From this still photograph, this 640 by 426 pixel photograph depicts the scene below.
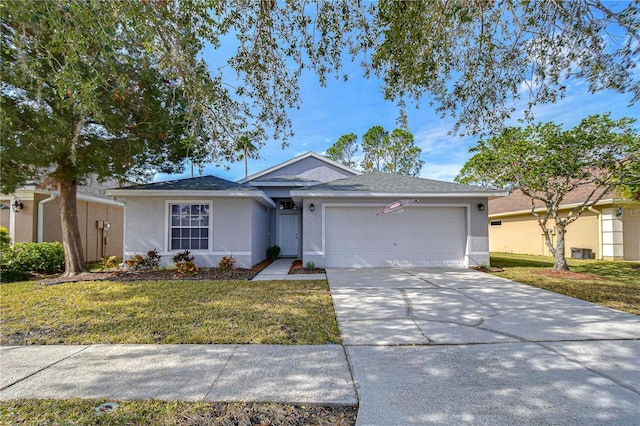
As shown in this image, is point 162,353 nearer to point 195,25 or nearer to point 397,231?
point 195,25

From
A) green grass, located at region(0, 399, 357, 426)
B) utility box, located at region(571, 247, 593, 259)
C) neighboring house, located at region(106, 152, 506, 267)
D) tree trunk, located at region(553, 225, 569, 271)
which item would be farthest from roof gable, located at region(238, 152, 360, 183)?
green grass, located at region(0, 399, 357, 426)

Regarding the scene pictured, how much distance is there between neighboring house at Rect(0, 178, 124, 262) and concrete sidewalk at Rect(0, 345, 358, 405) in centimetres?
870

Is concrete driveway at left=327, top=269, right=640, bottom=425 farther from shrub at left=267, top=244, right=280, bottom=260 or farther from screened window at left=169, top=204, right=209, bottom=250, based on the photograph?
shrub at left=267, top=244, right=280, bottom=260

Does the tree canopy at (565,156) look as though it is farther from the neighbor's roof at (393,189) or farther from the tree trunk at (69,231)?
the tree trunk at (69,231)

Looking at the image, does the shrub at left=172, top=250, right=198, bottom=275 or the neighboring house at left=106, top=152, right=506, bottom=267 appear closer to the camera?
the shrub at left=172, top=250, right=198, bottom=275

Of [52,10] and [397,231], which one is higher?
[52,10]

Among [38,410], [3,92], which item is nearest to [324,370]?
[38,410]

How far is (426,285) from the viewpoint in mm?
7266

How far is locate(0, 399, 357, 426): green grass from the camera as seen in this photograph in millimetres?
2316

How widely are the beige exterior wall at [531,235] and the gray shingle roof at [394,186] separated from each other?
27.1 ft

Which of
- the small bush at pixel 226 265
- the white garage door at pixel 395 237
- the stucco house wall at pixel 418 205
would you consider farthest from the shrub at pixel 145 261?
the white garage door at pixel 395 237

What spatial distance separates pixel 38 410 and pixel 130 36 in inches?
178

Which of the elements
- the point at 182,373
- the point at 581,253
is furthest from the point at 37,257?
the point at 581,253

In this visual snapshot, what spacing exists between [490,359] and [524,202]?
1715cm
